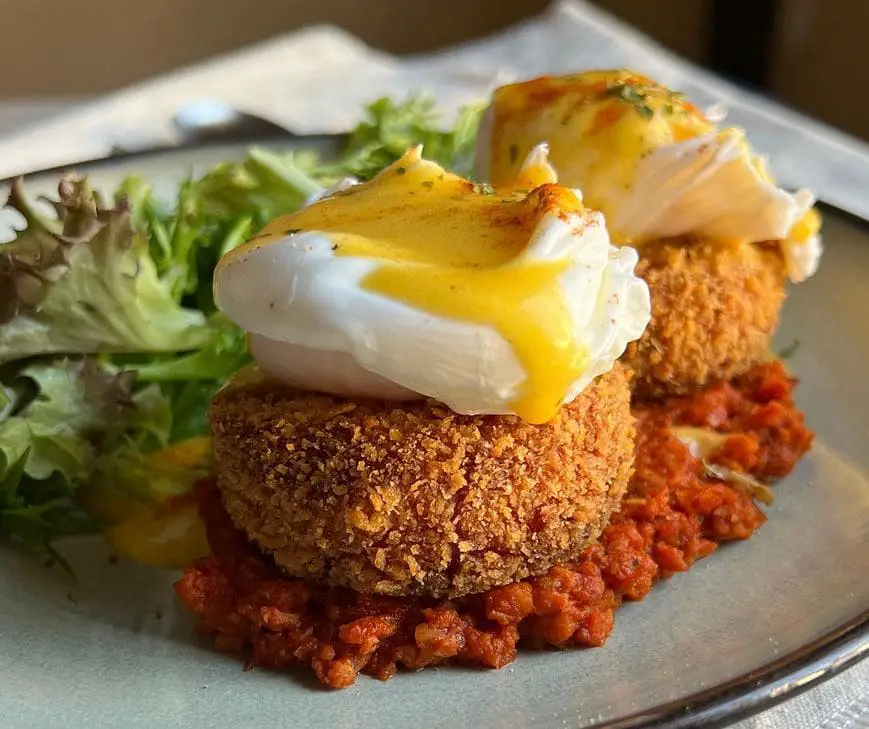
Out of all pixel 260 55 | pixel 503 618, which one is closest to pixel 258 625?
pixel 503 618

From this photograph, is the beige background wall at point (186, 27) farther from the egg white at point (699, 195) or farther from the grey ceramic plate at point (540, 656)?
the grey ceramic plate at point (540, 656)

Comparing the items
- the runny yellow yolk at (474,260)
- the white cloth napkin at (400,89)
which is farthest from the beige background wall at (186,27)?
the runny yellow yolk at (474,260)

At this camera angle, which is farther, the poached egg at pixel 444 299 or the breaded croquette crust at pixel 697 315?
the breaded croquette crust at pixel 697 315

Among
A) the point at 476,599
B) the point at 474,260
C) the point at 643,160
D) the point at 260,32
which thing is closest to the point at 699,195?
the point at 643,160

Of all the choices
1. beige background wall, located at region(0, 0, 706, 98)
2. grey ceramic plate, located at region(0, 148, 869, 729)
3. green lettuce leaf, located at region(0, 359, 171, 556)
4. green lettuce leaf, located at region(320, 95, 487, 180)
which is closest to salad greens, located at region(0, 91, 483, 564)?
green lettuce leaf, located at region(0, 359, 171, 556)

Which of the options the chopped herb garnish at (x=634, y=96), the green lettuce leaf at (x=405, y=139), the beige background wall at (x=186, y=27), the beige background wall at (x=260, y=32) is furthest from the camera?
the beige background wall at (x=186, y=27)

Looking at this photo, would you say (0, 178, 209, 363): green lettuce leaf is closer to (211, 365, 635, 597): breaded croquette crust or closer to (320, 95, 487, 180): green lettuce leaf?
(211, 365, 635, 597): breaded croquette crust

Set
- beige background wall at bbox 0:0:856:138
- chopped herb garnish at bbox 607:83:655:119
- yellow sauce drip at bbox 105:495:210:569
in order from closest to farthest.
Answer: yellow sauce drip at bbox 105:495:210:569 < chopped herb garnish at bbox 607:83:655:119 < beige background wall at bbox 0:0:856:138

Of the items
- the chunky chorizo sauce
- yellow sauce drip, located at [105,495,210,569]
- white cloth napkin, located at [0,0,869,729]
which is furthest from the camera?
white cloth napkin, located at [0,0,869,729]
